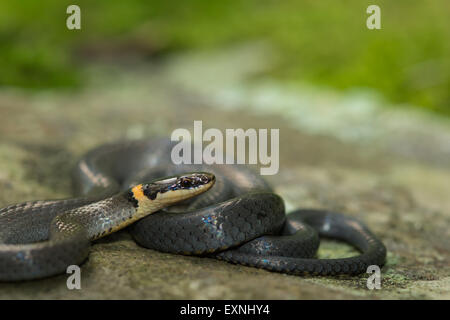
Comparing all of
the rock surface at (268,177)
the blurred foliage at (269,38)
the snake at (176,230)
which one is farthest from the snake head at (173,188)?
the blurred foliage at (269,38)

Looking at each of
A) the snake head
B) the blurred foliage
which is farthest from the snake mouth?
the blurred foliage

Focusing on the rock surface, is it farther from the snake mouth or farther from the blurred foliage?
the blurred foliage

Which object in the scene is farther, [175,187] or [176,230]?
[175,187]

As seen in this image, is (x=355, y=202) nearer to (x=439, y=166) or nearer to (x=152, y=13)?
(x=439, y=166)

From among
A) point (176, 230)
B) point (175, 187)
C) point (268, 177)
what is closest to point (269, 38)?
point (268, 177)

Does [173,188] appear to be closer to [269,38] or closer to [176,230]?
[176,230]
